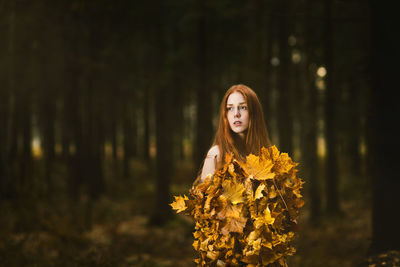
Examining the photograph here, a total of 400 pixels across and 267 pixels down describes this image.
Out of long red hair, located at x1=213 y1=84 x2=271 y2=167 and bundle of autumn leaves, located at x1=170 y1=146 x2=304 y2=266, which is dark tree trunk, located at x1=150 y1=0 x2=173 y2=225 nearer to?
long red hair, located at x1=213 y1=84 x2=271 y2=167

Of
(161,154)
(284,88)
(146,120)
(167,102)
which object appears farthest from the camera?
(146,120)

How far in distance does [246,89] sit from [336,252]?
6.52 m

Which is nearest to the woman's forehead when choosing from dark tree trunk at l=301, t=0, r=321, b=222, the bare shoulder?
the bare shoulder

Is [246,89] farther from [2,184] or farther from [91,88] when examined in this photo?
[91,88]

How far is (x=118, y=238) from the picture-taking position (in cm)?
854

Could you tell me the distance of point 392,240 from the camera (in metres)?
5.18

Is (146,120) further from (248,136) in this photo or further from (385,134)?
(248,136)

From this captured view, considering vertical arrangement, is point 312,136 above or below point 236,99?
below

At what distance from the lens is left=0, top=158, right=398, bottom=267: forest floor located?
20.1 feet

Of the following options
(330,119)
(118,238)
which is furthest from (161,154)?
(330,119)

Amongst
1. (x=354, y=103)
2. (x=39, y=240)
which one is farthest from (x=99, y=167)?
(x=354, y=103)

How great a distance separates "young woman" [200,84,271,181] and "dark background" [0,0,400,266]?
2738 mm

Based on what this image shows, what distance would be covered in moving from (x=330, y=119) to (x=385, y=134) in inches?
229

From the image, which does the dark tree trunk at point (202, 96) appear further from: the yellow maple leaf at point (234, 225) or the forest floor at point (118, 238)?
the yellow maple leaf at point (234, 225)
